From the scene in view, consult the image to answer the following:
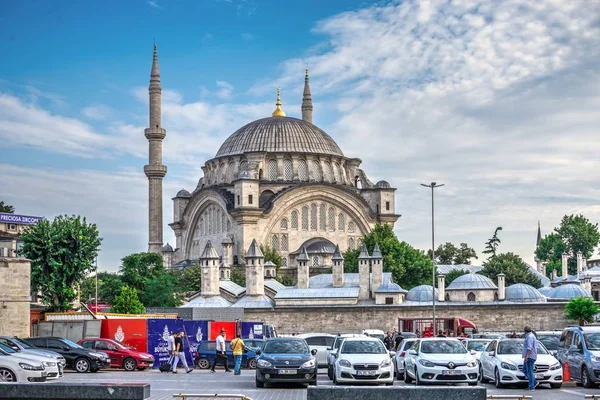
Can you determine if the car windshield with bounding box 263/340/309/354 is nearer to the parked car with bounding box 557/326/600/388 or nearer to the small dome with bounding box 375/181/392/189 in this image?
the parked car with bounding box 557/326/600/388

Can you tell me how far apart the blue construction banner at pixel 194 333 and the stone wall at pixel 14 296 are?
5.98m

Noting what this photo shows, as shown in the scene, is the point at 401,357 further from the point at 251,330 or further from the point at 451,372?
the point at 251,330

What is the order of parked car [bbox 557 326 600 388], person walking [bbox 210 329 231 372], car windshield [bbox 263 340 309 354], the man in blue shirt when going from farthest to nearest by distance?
person walking [bbox 210 329 231 372], car windshield [bbox 263 340 309 354], parked car [bbox 557 326 600 388], the man in blue shirt

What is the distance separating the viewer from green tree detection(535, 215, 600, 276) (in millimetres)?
110938

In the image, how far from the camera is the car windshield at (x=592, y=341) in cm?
2150

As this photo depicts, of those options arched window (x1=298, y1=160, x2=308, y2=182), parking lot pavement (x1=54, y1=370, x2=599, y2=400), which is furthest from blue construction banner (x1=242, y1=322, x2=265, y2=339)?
arched window (x1=298, y1=160, x2=308, y2=182)

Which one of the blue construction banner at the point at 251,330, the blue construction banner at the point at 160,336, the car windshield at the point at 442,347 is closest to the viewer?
the car windshield at the point at 442,347

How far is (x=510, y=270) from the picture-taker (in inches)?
2990

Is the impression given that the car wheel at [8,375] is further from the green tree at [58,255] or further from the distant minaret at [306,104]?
the distant minaret at [306,104]

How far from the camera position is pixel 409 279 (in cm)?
7300

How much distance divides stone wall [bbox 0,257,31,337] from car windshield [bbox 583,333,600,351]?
21.2 m

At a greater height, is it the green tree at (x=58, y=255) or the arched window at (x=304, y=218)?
the arched window at (x=304, y=218)

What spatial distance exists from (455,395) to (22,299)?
86.8 ft

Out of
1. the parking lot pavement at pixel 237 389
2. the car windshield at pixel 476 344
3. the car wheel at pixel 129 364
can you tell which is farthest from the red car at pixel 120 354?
the car windshield at pixel 476 344
